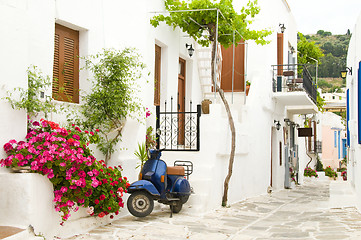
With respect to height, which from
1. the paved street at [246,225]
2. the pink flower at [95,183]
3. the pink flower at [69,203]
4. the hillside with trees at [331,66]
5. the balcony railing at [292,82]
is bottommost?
the paved street at [246,225]

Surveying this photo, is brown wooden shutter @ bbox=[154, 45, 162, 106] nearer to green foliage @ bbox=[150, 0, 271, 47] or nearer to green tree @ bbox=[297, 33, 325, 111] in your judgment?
green foliage @ bbox=[150, 0, 271, 47]

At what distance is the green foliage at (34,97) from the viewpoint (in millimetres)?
6828

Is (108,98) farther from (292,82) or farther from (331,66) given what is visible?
(331,66)

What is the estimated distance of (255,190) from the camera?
14648 mm

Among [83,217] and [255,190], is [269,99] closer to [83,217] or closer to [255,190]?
[255,190]

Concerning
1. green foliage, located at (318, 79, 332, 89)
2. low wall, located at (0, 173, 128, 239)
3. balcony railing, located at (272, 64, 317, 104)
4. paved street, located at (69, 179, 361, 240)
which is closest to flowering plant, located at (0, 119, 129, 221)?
low wall, located at (0, 173, 128, 239)

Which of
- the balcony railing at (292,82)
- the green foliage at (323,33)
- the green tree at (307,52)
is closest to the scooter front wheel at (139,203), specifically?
the balcony railing at (292,82)

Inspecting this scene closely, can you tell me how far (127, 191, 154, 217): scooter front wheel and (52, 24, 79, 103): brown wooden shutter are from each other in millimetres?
2166

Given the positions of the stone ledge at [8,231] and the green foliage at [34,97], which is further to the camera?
the green foliage at [34,97]

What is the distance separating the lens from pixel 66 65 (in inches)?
347

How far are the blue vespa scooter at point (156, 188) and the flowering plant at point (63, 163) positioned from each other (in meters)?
1.02

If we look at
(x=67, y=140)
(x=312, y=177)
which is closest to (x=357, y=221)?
(x=67, y=140)

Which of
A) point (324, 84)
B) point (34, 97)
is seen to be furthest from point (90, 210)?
point (324, 84)

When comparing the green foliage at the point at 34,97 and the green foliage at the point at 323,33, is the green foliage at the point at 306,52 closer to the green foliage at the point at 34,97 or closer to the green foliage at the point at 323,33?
the green foliage at the point at 34,97
